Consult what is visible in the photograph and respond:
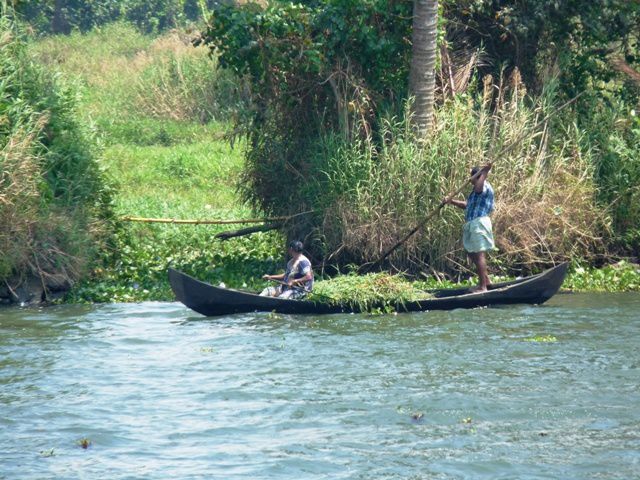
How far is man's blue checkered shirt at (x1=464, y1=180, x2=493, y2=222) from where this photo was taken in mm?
14578

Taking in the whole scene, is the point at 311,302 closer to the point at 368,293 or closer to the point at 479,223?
the point at 368,293

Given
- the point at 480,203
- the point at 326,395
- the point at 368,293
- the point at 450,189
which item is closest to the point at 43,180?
the point at 368,293

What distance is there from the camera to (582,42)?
1781 cm

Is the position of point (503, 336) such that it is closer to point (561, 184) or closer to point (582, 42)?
point (561, 184)

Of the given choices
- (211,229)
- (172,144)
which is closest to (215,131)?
(172,144)

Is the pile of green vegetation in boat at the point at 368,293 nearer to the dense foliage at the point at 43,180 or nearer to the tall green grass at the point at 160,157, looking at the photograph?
the tall green grass at the point at 160,157

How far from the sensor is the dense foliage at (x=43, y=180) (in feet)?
48.9

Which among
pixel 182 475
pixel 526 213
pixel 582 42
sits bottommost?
pixel 182 475

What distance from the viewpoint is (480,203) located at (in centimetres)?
1459

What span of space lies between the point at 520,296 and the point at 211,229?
6.12 meters

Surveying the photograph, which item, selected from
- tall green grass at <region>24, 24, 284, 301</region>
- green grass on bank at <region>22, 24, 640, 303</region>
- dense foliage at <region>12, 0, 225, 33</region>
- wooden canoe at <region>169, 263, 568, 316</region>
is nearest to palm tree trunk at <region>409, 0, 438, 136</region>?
green grass on bank at <region>22, 24, 640, 303</region>

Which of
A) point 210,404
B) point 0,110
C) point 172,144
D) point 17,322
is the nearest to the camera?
point 210,404

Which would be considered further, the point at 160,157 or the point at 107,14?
the point at 107,14

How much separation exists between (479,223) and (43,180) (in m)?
5.83
